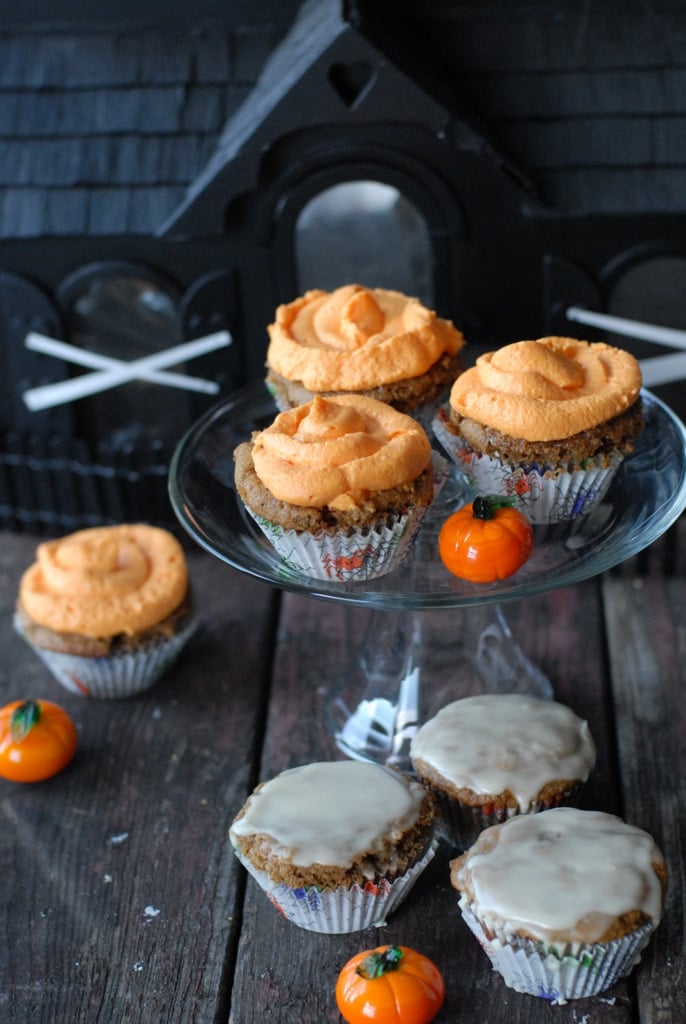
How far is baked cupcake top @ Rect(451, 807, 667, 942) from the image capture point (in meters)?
1.91

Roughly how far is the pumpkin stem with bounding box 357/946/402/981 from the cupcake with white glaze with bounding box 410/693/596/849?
1.10 ft

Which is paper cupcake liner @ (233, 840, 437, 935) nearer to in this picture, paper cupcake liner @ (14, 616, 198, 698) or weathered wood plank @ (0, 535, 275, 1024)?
weathered wood plank @ (0, 535, 275, 1024)

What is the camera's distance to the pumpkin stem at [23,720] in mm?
2508

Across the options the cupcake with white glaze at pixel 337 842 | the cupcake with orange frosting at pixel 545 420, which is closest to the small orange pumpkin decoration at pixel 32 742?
the cupcake with white glaze at pixel 337 842

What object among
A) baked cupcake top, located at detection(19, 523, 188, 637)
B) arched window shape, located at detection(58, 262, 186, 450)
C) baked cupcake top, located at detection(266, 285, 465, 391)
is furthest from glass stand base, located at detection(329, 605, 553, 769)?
arched window shape, located at detection(58, 262, 186, 450)

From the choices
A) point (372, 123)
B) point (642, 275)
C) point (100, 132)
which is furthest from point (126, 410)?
point (642, 275)

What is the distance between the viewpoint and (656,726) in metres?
2.62

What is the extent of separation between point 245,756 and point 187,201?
1281 mm

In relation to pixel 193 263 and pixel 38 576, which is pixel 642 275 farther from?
pixel 38 576

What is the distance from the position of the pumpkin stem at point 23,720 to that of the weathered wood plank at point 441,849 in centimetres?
→ 49

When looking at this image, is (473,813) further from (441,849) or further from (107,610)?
(107,610)

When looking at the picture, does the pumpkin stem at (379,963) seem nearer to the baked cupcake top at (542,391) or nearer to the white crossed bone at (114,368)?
the baked cupcake top at (542,391)

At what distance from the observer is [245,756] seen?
262 cm

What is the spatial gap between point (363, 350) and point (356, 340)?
0.16ft
